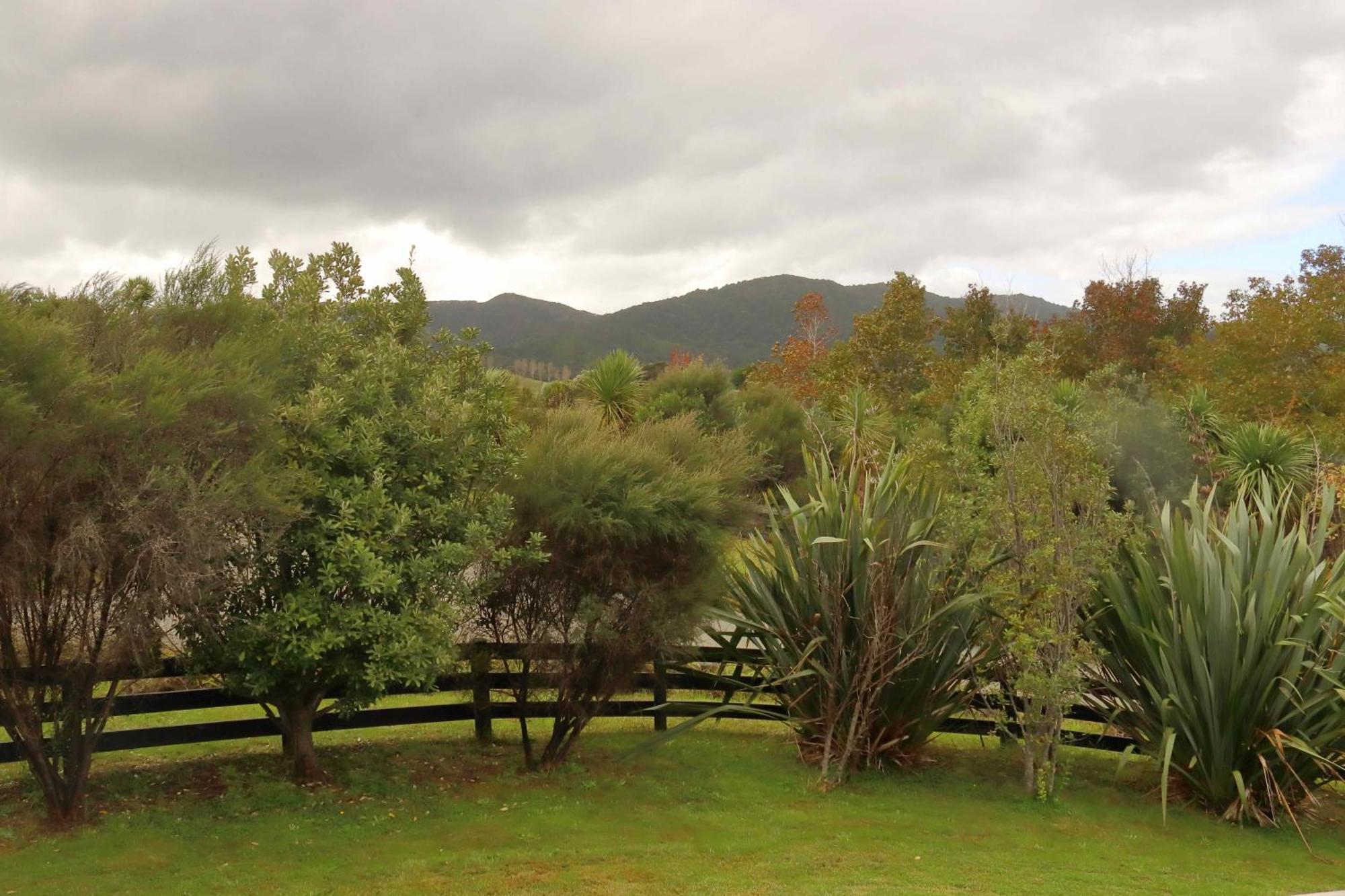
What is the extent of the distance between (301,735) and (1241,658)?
797 centimetres

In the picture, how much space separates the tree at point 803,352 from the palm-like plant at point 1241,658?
38.2 meters

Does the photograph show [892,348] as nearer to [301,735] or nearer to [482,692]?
[482,692]

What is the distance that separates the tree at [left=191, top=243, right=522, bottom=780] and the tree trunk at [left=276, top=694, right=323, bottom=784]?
1cm

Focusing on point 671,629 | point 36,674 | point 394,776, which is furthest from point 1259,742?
point 36,674

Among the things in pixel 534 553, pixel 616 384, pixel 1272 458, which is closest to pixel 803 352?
pixel 616 384

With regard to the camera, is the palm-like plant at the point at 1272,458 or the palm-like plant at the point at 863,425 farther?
the palm-like plant at the point at 1272,458

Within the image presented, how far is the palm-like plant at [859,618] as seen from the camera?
971 cm

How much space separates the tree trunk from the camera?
355 inches

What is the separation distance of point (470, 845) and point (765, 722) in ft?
17.6

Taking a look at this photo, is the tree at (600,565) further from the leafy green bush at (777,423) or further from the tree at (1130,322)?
the tree at (1130,322)

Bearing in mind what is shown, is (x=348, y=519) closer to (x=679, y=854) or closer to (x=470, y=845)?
(x=470, y=845)

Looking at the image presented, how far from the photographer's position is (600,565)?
922 cm

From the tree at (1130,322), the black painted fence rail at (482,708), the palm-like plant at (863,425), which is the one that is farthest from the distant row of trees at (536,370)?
the black painted fence rail at (482,708)

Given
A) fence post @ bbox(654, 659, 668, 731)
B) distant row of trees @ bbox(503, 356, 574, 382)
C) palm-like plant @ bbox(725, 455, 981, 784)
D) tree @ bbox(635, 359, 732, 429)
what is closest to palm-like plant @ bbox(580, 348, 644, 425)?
tree @ bbox(635, 359, 732, 429)
